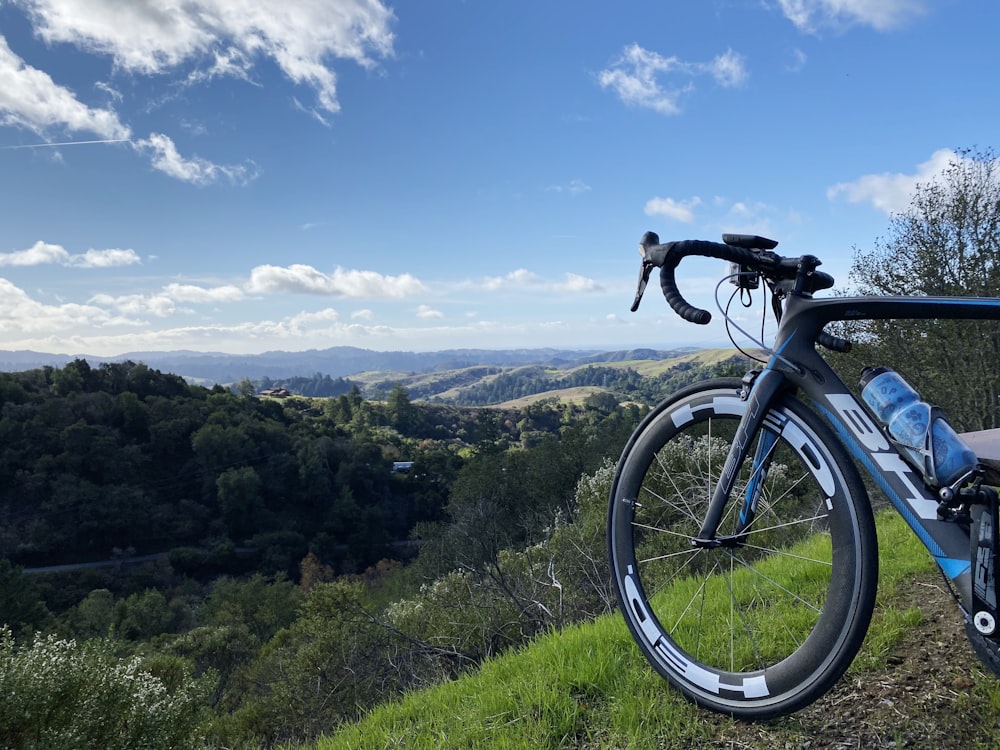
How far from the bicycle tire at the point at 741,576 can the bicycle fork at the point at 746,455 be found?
4 centimetres

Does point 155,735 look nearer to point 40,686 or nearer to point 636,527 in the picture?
point 40,686

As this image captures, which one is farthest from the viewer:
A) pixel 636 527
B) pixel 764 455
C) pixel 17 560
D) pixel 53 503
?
pixel 53 503

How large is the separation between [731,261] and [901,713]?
1.78 m

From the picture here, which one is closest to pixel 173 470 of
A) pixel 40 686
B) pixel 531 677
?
pixel 40 686

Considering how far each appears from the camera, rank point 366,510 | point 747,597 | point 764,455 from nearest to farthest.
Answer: point 764,455 → point 747,597 → point 366,510

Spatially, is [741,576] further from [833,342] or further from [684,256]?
[684,256]

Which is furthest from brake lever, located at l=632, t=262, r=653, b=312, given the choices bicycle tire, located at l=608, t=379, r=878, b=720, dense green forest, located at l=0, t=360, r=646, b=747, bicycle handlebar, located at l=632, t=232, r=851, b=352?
dense green forest, located at l=0, t=360, r=646, b=747

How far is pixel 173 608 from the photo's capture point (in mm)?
36938

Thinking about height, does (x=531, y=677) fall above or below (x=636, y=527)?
below

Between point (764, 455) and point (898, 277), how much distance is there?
61.6 ft

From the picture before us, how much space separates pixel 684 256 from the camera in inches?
73.8

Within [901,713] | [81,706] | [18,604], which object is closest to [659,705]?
[901,713]

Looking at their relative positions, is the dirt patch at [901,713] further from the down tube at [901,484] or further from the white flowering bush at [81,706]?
the white flowering bush at [81,706]

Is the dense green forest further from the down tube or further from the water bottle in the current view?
the water bottle
